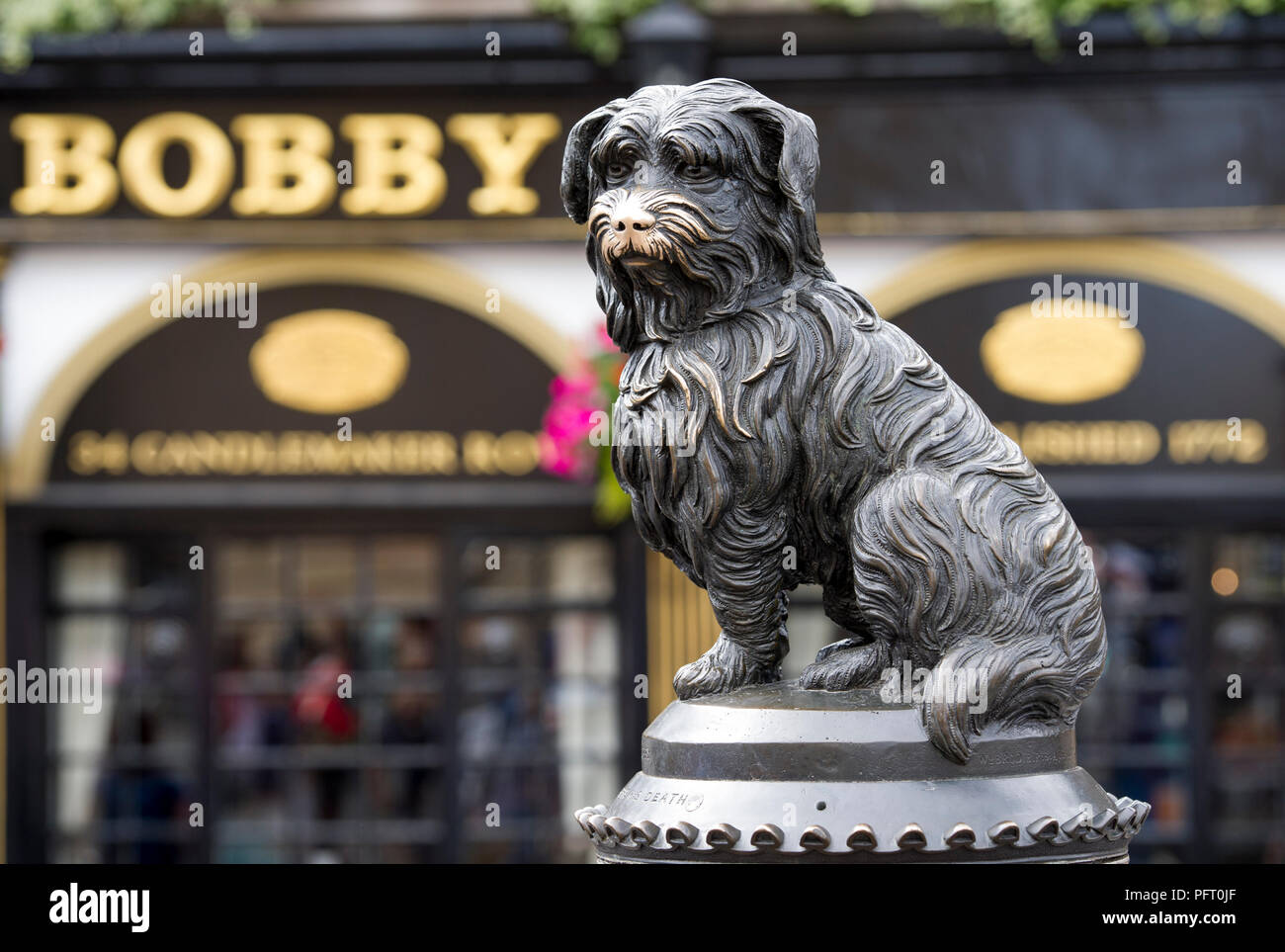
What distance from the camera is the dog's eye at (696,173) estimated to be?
8.48 feet

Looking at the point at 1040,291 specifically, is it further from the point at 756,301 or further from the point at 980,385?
the point at 756,301

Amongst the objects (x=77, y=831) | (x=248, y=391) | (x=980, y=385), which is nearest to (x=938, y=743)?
(x=980, y=385)

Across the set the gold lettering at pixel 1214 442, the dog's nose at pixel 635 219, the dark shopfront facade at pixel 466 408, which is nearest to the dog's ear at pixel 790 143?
the dog's nose at pixel 635 219

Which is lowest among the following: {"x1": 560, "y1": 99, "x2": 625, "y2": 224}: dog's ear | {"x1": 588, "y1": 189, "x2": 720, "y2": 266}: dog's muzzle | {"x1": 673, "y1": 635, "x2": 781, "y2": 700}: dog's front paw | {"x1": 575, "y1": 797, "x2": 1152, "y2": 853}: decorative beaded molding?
{"x1": 575, "y1": 797, "x2": 1152, "y2": 853}: decorative beaded molding

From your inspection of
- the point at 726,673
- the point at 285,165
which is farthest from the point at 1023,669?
the point at 285,165

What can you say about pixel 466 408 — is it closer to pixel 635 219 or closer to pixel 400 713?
pixel 400 713

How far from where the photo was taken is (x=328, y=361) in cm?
785

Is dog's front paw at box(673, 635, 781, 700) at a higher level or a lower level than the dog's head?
lower

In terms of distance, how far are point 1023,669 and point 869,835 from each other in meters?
0.40

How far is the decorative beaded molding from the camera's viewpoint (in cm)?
246

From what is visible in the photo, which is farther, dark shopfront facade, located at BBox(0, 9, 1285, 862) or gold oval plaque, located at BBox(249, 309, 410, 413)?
gold oval plaque, located at BBox(249, 309, 410, 413)

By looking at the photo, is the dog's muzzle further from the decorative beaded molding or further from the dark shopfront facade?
the dark shopfront facade

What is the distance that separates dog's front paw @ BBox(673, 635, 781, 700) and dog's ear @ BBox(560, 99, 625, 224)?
Answer: 0.83 metres

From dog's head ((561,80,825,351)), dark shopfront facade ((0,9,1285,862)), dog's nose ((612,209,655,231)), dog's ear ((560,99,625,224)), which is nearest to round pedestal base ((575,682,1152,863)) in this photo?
dog's head ((561,80,825,351))
